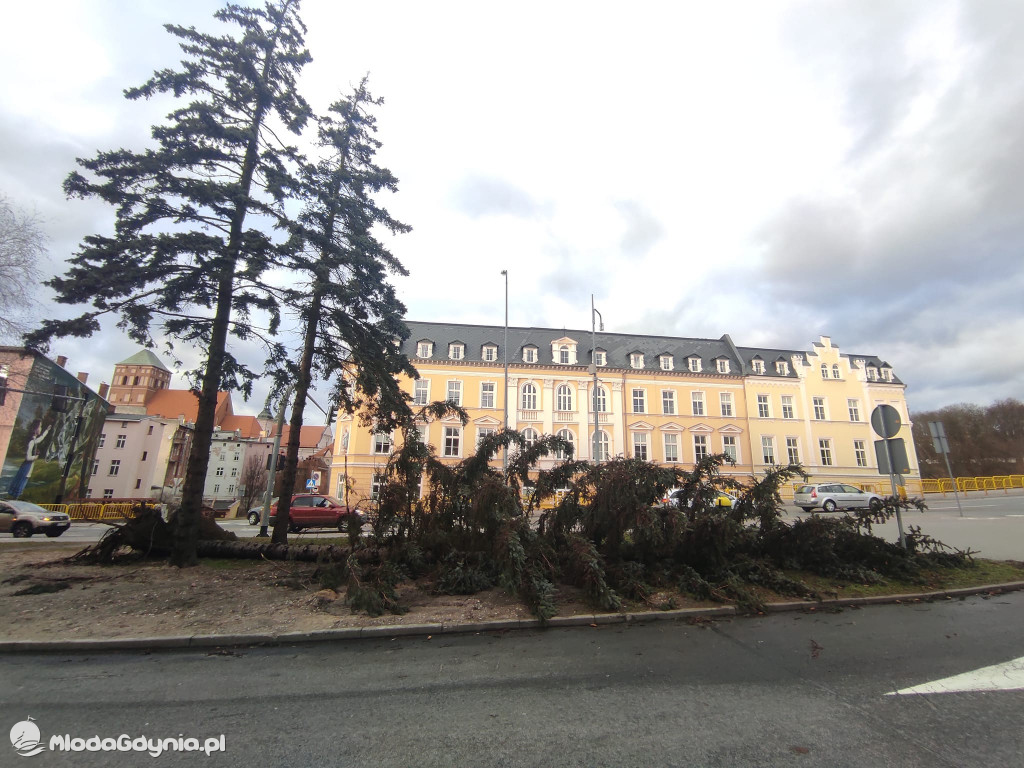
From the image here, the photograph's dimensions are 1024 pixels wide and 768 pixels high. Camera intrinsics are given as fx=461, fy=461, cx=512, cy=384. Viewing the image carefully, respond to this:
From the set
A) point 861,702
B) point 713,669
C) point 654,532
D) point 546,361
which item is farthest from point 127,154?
point 546,361

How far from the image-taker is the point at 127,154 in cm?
1036

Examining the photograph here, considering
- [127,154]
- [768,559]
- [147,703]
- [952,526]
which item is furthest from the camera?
[952,526]

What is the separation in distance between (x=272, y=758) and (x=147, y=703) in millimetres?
1960

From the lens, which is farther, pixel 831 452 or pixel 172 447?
pixel 172 447

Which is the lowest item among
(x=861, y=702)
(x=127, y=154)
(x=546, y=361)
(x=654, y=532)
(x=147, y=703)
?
(x=147, y=703)

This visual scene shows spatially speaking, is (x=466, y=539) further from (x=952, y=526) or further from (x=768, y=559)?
(x=952, y=526)

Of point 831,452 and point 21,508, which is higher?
point 831,452

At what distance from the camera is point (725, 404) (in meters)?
43.6

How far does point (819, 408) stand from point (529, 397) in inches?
1083

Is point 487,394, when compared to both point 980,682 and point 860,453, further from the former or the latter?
point 980,682
